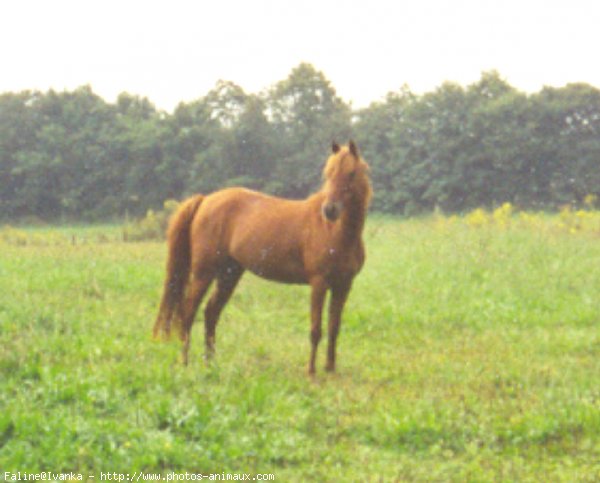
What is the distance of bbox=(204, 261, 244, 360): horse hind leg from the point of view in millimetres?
7828

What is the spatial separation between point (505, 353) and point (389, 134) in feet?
110

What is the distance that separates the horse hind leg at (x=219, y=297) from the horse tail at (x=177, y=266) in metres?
0.33

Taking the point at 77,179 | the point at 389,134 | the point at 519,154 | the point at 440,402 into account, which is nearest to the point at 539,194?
the point at 519,154

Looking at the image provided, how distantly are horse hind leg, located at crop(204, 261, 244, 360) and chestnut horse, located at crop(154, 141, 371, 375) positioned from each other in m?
0.01

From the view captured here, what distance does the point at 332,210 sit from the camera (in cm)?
646

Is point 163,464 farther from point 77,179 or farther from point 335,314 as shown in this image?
point 77,179

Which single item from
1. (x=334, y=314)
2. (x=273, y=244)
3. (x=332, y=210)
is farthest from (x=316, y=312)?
(x=332, y=210)

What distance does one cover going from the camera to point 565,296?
425 inches

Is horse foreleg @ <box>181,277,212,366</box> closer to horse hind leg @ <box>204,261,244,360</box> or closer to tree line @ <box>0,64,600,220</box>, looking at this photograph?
horse hind leg @ <box>204,261,244,360</box>

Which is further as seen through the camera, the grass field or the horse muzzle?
the horse muzzle

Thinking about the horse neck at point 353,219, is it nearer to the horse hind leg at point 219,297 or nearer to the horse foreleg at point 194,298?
the horse hind leg at point 219,297

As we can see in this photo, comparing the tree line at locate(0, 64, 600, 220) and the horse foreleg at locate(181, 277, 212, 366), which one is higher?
the tree line at locate(0, 64, 600, 220)

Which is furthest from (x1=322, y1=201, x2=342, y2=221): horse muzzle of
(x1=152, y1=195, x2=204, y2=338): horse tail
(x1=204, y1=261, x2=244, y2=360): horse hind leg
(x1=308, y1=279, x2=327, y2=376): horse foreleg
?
(x1=152, y1=195, x2=204, y2=338): horse tail

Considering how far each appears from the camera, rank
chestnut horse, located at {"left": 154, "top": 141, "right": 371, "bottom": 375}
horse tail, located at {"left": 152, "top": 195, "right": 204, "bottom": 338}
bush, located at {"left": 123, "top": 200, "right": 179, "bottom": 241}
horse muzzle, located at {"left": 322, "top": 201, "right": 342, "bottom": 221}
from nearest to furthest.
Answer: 1. horse muzzle, located at {"left": 322, "top": 201, "right": 342, "bottom": 221}
2. chestnut horse, located at {"left": 154, "top": 141, "right": 371, "bottom": 375}
3. horse tail, located at {"left": 152, "top": 195, "right": 204, "bottom": 338}
4. bush, located at {"left": 123, "top": 200, "right": 179, "bottom": 241}
